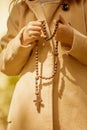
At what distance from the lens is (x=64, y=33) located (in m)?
0.96

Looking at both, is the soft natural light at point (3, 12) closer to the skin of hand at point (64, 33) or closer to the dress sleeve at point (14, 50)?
the dress sleeve at point (14, 50)

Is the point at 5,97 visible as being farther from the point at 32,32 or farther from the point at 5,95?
the point at 32,32

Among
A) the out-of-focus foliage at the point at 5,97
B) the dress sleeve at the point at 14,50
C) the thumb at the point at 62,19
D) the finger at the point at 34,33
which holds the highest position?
the thumb at the point at 62,19

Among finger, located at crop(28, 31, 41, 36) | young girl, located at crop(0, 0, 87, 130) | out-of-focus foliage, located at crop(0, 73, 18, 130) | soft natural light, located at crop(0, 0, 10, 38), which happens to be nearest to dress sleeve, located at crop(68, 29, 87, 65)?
young girl, located at crop(0, 0, 87, 130)

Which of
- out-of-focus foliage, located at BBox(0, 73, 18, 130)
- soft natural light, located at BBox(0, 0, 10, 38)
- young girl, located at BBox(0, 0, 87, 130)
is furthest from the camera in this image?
soft natural light, located at BBox(0, 0, 10, 38)

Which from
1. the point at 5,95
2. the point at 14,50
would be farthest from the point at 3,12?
the point at 14,50

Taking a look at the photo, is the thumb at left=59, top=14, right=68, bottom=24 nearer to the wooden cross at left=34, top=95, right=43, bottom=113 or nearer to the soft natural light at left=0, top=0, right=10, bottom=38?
the wooden cross at left=34, top=95, right=43, bottom=113

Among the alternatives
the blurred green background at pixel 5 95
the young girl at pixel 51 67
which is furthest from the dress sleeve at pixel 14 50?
the blurred green background at pixel 5 95

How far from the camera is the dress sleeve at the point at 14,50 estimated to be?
1.02 meters

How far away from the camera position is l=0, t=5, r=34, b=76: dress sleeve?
1.02 metres

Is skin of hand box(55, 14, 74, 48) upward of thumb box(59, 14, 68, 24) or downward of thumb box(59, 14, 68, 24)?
downward

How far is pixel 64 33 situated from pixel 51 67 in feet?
0.35

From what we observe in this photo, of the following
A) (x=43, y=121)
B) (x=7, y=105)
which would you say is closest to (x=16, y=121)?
(x=43, y=121)

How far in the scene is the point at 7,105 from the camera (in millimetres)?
1592
